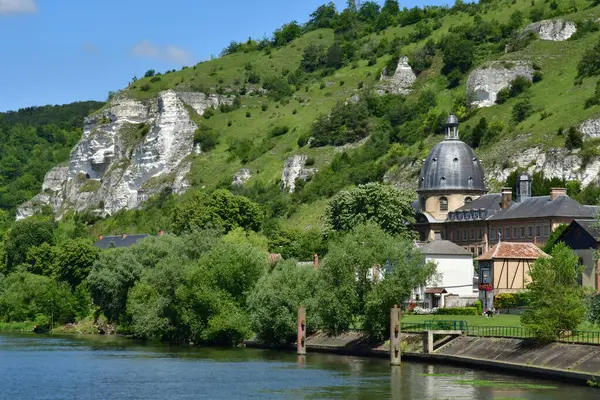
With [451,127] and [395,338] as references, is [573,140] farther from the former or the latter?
[395,338]

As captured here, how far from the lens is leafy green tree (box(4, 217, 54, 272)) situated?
6550 inches

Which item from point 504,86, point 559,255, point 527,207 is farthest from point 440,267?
point 504,86

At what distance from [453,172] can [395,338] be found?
79.8m

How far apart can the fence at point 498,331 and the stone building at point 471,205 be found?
50287 mm

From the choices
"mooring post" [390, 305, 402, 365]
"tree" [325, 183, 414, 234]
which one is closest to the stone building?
"tree" [325, 183, 414, 234]

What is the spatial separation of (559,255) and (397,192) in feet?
238

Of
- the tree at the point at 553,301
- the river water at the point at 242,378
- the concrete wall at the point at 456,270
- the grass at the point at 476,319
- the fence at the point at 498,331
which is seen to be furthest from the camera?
the concrete wall at the point at 456,270

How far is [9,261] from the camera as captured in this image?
166625 millimetres

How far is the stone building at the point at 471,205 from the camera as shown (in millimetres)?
133500

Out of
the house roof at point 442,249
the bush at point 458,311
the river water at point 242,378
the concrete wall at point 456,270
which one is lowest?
the river water at point 242,378

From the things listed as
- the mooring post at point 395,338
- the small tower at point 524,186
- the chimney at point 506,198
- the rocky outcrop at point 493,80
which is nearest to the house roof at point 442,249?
the small tower at point 524,186

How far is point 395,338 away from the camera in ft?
251

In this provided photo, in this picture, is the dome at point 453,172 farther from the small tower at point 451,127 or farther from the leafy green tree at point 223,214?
the leafy green tree at point 223,214

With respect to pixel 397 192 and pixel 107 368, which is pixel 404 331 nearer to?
pixel 107 368
